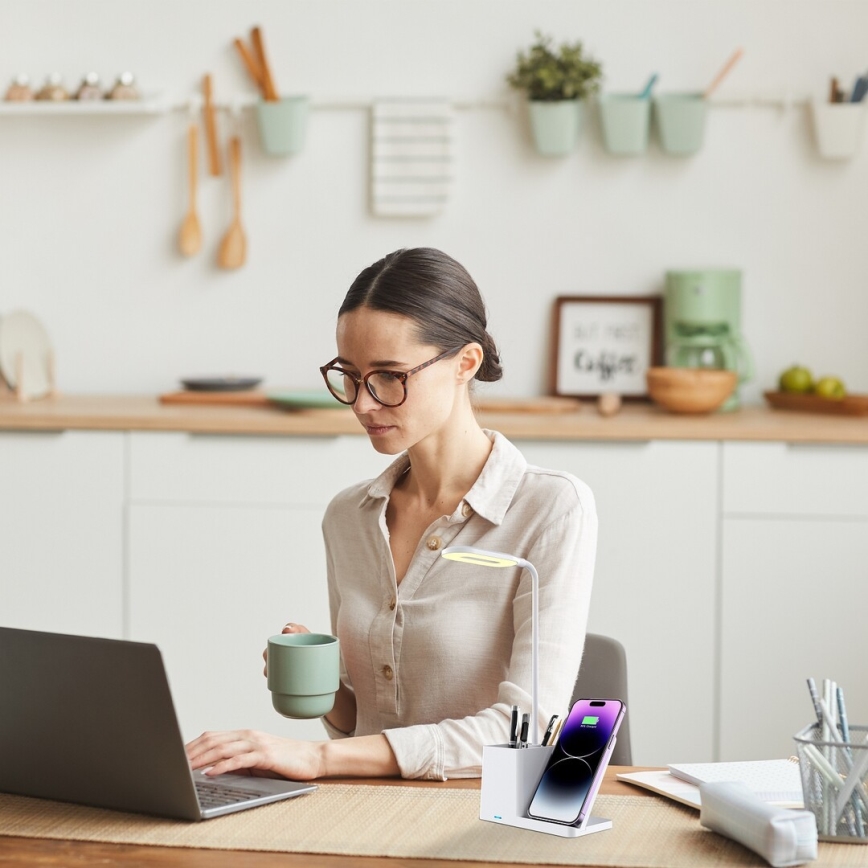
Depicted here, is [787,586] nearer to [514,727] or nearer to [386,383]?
[386,383]

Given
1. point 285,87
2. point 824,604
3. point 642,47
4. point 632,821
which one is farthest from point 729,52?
point 632,821

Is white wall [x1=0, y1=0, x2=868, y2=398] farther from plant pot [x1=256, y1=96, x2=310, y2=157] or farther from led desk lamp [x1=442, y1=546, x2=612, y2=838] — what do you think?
led desk lamp [x1=442, y1=546, x2=612, y2=838]

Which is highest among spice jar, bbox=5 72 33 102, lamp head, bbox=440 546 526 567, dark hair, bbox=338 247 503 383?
spice jar, bbox=5 72 33 102

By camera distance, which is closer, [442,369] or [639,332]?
[442,369]

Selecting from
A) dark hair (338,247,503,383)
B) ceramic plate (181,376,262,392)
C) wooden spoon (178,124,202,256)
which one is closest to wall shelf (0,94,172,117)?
wooden spoon (178,124,202,256)

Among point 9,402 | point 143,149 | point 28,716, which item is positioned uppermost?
point 143,149

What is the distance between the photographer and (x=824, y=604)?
9.70ft

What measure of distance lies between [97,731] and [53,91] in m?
2.63

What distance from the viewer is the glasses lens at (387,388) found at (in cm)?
168

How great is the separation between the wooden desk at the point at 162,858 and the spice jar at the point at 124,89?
2.62m

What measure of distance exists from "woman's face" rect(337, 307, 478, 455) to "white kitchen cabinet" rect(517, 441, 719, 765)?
4.22ft

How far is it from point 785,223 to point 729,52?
0.49m

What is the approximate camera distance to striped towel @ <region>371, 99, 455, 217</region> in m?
3.46

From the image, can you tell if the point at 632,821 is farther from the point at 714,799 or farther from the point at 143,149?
the point at 143,149
